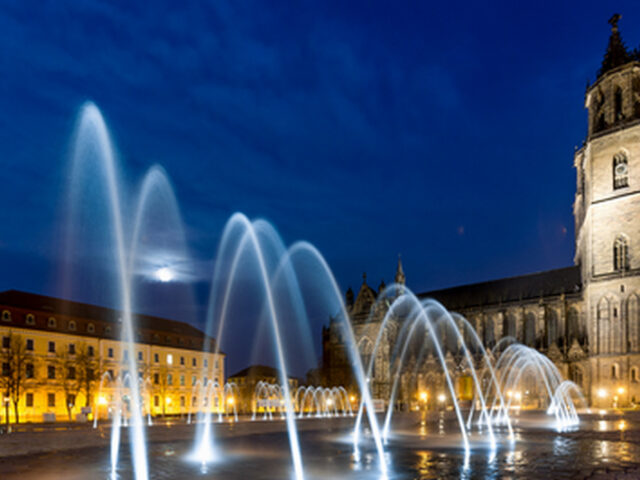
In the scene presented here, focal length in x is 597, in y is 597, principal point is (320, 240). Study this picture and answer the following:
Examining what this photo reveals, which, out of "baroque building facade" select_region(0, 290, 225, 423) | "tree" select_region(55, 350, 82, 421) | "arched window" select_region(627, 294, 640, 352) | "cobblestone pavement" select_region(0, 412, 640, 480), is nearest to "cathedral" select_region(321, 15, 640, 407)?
"arched window" select_region(627, 294, 640, 352)

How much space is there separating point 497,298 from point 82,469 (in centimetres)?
7937

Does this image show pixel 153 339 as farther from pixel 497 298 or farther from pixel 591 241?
pixel 591 241

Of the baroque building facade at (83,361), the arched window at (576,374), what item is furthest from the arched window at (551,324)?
the baroque building facade at (83,361)

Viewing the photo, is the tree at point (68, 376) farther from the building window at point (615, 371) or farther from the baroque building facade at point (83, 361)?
the building window at point (615, 371)

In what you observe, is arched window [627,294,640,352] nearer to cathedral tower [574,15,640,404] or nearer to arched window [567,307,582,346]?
cathedral tower [574,15,640,404]

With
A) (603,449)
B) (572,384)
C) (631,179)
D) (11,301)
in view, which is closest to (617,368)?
(572,384)

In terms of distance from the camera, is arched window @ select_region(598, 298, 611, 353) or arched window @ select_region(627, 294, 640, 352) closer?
arched window @ select_region(627, 294, 640, 352)

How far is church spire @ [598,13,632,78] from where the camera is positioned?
72438mm

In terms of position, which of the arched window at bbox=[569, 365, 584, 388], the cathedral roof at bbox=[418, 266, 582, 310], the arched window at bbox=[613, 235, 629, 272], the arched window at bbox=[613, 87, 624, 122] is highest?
the arched window at bbox=[613, 87, 624, 122]

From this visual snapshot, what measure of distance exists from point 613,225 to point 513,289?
75.1ft

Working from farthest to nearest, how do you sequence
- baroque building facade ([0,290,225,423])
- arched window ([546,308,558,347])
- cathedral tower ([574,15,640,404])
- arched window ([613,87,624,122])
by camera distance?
1. arched window ([546,308,558,347])
2. arched window ([613,87,624,122])
3. cathedral tower ([574,15,640,404])
4. baroque building facade ([0,290,225,423])

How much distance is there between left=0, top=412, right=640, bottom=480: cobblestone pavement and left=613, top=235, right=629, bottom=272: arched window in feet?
132

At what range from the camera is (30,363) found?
63375 millimetres

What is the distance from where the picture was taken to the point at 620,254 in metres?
68.7
